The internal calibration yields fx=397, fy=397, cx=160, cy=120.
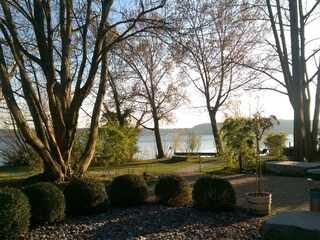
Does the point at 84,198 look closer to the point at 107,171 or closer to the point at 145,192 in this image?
the point at 145,192

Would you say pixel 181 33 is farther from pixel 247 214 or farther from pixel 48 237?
pixel 48 237

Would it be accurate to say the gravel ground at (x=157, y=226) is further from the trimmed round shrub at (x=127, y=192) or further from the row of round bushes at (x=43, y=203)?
the trimmed round shrub at (x=127, y=192)

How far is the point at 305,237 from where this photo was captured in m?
4.99

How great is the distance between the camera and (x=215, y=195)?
725 centimetres

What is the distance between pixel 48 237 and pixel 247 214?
3.48 m

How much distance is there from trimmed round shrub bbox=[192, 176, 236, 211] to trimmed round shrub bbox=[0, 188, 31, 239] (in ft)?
10.1

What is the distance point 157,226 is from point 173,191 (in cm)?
157

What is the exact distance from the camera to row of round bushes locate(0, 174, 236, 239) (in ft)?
18.6

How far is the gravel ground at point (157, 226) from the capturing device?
5926 millimetres

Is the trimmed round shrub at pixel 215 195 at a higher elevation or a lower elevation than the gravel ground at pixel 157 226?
higher

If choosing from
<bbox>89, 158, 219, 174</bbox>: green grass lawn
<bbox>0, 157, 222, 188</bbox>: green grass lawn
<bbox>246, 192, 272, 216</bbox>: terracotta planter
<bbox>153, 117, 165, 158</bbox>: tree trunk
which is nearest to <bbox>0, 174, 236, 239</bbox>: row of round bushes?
<bbox>246, 192, 272, 216</bbox>: terracotta planter

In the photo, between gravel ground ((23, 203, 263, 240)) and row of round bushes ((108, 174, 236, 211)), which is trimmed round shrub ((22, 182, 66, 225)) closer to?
gravel ground ((23, 203, 263, 240))

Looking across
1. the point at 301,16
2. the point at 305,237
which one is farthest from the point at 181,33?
the point at 301,16

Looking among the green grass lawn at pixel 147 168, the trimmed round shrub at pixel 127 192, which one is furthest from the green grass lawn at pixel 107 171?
the trimmed round shrub at pixel 127 192
